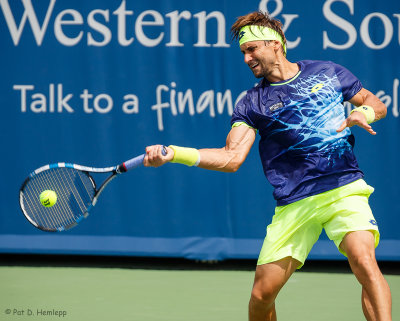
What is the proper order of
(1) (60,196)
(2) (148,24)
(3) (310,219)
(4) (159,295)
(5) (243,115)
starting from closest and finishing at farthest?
(3) (310,219) < (5) (243,115) < (1) (60,196) < (4) (159,295) < (2) (148,24)

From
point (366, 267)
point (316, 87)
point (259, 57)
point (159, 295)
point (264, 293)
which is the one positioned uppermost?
point (259, 57)

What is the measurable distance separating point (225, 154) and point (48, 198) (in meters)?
1.11

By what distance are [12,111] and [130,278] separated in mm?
1618

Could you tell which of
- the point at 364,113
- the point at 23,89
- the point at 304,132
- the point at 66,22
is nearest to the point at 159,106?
the point at 66,22

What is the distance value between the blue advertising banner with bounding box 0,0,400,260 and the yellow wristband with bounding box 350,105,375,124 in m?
2.40

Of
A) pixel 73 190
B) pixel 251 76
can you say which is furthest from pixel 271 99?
pixel 251 76

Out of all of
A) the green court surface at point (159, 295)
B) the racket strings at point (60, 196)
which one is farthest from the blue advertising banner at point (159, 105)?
the racket strings at point (60, 196)

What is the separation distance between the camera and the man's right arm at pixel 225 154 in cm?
335

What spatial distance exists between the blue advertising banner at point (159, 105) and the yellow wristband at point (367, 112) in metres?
2.40

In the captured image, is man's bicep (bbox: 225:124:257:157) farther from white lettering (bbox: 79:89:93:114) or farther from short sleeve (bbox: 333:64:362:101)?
white lettering (bbox: 79:89:93:114)

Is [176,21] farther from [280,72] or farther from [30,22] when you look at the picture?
[280,72]

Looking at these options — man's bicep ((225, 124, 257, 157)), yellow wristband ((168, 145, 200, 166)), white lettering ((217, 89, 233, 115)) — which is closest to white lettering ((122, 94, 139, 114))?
white lettering ((217, 89, 233, 115))

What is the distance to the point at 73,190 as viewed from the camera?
4.28 metres

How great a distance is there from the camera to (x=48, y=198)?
4.09 m
